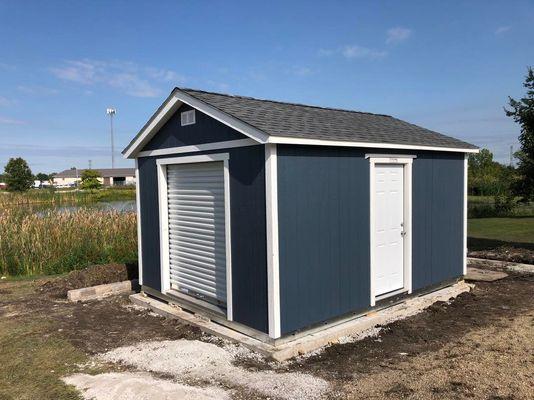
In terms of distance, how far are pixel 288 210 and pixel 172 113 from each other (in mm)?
2639

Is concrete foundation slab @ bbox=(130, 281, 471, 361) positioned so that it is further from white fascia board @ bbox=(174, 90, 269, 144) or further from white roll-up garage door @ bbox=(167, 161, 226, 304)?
white fascia board @ bbox=(174, 90, 269, 144)

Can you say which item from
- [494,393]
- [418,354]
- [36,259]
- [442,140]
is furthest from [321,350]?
[36,259]

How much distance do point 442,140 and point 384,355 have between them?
4273 millimetres

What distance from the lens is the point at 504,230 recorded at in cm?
1619

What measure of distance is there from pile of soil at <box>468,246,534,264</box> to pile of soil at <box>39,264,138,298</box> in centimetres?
779

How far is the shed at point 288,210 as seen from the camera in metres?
5.46

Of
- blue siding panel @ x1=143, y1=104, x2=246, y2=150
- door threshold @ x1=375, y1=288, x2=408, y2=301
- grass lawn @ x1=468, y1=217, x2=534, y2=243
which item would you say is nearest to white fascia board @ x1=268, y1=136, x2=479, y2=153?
blue siding panel @ x1=143, y1=104, x2=246, y2=150

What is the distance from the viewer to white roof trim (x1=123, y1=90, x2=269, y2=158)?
17.4ft

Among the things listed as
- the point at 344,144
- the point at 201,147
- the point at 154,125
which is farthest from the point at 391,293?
the point at 154,125

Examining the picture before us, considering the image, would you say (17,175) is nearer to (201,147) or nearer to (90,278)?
(90,278)

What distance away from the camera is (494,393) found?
13.8 ft

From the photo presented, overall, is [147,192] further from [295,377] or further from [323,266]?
[295,377]

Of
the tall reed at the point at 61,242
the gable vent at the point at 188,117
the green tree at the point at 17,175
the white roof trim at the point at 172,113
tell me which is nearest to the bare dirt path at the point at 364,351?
the white roof trim at the point at 172,113

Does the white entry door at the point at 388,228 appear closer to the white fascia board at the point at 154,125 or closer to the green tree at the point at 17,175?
the white fascia board at the point at 154,125
